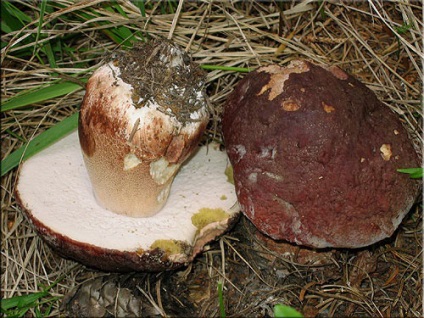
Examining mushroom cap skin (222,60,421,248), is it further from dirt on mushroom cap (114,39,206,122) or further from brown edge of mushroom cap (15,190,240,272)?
brown edge of mushroom cap (15,190,240,272)

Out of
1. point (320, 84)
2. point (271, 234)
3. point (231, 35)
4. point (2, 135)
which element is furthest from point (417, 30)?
point (2, 135)

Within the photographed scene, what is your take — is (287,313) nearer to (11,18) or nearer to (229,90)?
(229,90)

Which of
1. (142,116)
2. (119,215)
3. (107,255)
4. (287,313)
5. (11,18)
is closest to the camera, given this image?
(287,313)

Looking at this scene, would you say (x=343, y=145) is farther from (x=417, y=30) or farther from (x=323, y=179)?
(x=417, y=30)

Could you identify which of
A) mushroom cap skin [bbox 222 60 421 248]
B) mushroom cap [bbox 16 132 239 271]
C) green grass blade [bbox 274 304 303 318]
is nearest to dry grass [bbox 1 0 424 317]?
mushroom cap [bbox 16 132 239 271]

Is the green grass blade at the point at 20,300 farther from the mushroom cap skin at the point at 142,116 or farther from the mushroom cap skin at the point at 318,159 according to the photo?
the mushroom cap skin at the point at 318,159

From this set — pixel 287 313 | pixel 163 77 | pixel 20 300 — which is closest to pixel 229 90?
pixel 163 77
